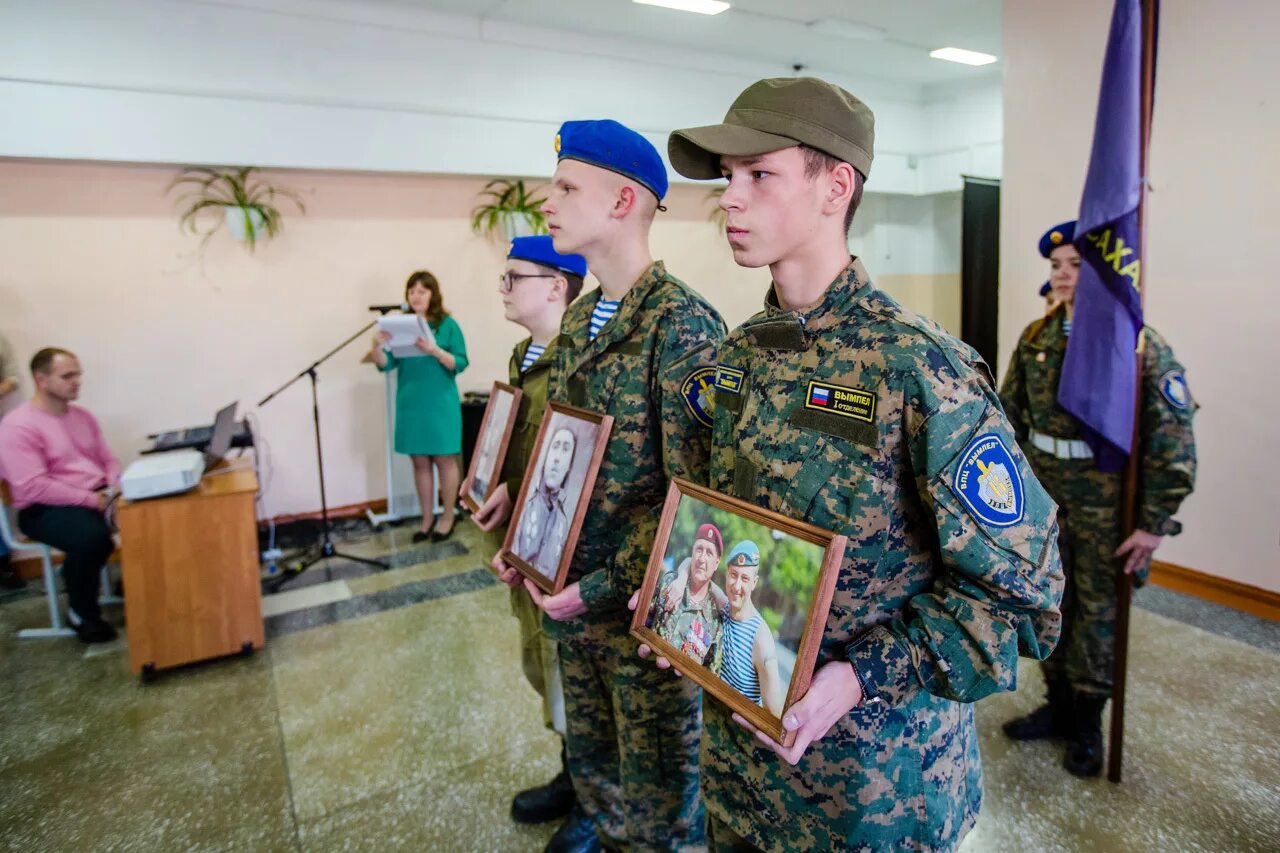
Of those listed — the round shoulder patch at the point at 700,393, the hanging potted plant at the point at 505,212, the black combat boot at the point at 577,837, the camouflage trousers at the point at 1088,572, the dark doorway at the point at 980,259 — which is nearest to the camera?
the round shoulder patch at the point at 700,393

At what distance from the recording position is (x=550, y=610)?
57.1 inches

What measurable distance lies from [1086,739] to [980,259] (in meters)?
4.95

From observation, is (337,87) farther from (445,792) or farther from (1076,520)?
(1076,520)

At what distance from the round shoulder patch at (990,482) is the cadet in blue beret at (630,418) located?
1.70 ft

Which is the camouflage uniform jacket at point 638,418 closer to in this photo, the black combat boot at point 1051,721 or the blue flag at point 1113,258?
the blue flag at point 1113,258

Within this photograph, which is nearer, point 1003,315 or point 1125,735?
point 1125,735

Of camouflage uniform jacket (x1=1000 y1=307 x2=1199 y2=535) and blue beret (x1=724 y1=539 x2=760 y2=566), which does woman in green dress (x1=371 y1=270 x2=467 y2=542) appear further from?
blue beret (x1=724 y1=539 x2=760 y2=566)

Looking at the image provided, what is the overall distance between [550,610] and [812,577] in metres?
0.71

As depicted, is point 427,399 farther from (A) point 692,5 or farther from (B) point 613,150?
(B) point 613,150

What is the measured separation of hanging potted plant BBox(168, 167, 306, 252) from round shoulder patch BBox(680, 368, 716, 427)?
415 centimetres

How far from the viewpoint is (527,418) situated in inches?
74.8

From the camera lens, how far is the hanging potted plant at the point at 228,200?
445 centimetres

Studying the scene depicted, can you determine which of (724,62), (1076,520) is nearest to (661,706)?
(1076,520)

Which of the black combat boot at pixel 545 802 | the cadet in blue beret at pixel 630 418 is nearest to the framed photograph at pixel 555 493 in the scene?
the cadet in blue beret at pixel 630 418
